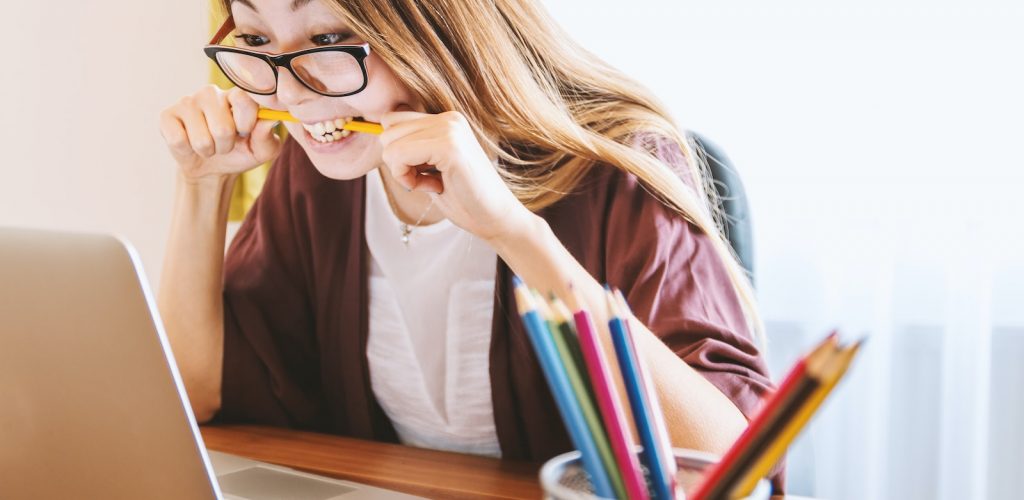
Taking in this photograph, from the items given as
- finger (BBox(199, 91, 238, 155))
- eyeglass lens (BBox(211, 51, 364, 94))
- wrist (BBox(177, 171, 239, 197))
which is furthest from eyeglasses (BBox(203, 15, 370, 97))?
wrist (BBox(177, 171, 239, 197))

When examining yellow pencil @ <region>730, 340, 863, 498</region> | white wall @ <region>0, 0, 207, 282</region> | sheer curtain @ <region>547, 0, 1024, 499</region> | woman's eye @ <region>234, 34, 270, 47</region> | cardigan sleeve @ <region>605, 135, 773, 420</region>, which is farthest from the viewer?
white wall @ <region>0, 0, 207, 282</region>

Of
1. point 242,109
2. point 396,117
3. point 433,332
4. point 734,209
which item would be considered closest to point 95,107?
point 242,109

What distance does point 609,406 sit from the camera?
1.20 feet

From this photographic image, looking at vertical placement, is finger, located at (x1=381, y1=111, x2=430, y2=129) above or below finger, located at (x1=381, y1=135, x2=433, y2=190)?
above

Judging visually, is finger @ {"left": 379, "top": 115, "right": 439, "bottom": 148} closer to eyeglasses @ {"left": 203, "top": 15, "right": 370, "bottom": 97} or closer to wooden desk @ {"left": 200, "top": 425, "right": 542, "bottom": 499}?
eyeglasses @ {"left": 203, "top": 15, "right": 370, "bottom": 97}

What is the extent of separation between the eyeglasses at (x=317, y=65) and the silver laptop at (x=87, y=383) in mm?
368

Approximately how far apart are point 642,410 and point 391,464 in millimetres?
484

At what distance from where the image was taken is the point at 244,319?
121cm

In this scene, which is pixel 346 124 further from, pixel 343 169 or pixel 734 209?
pixel 734 209

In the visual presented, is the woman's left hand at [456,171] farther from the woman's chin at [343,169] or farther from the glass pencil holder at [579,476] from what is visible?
the glass pencil holder at [579,476]

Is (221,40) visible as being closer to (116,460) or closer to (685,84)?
(116,460)

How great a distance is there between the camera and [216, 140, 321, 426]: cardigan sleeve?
117cm

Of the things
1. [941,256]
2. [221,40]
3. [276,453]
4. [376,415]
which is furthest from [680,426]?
[941,256]

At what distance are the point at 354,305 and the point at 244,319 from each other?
153 millimetres
